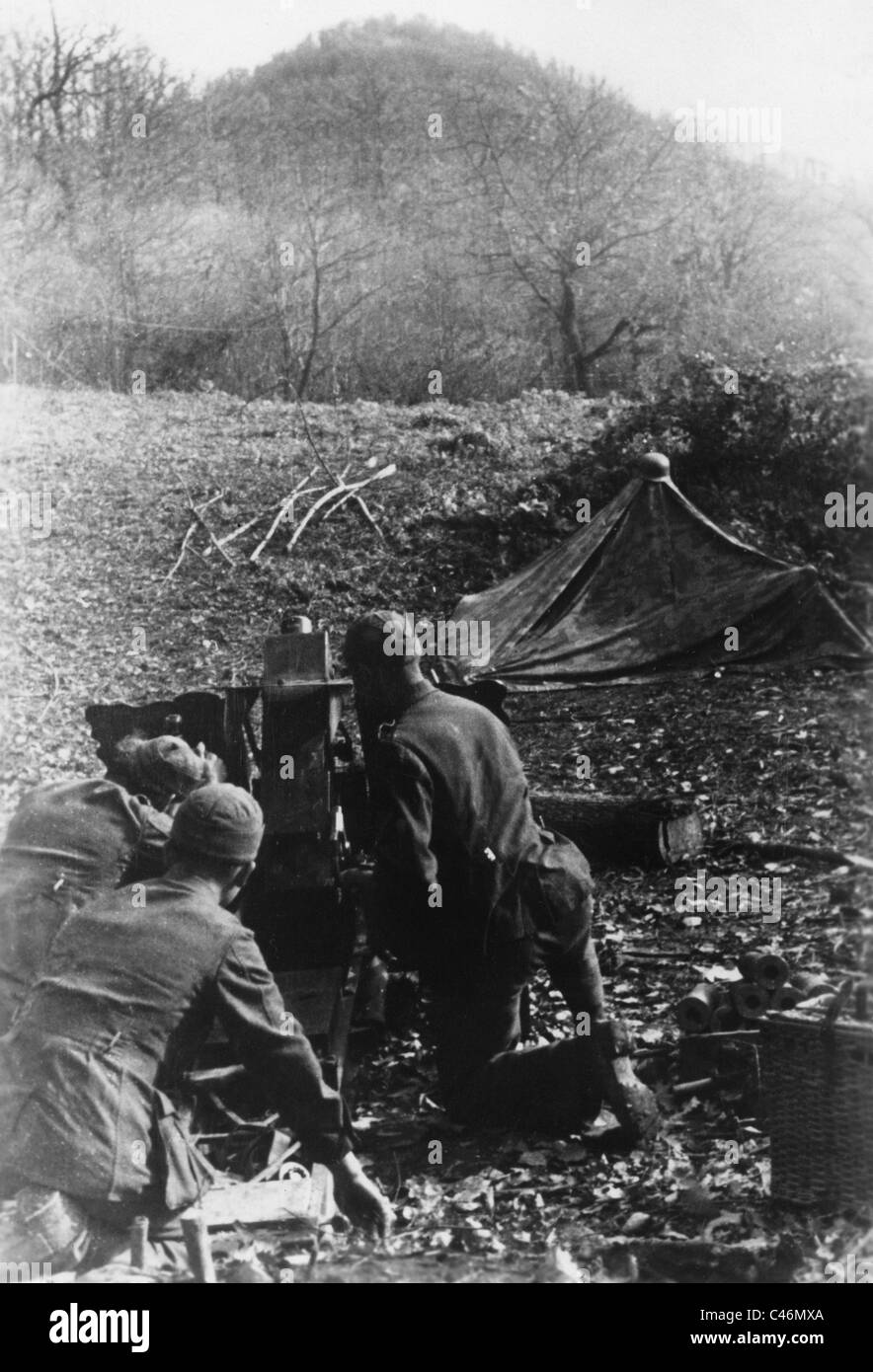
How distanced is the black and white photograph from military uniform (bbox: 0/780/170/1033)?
0.01 meters

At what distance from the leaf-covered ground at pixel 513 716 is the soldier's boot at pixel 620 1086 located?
0.09 metres

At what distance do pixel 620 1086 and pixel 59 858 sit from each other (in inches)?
73.4

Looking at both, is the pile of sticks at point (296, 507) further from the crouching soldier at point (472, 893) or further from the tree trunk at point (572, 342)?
the tree trunk at point (572, 342)

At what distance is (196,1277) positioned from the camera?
3113 mm

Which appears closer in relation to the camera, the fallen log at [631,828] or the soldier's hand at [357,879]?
the soldier's hand at [357,879]

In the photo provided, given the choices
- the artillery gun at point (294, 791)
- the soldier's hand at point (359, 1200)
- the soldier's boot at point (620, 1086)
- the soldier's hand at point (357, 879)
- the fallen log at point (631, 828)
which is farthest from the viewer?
the fallen log at point (631, 828)

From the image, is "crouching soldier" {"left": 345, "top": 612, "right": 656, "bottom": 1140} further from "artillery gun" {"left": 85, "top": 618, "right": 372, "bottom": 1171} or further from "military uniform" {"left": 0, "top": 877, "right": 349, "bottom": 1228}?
"military uniform" {"left": 0, "top": 877, "right": 349, "bottom": 1228}

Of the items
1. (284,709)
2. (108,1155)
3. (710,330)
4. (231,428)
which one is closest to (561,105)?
(710,330)

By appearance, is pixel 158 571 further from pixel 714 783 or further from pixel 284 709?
pixel 284 709

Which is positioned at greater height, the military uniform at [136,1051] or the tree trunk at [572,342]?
the tree trunk at [572,342]

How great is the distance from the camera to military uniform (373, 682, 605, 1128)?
4.20m

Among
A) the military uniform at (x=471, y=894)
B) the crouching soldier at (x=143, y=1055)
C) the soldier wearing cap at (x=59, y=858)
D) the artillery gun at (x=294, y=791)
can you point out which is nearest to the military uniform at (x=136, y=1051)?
the crouching soldier at (x=143, y=1055)

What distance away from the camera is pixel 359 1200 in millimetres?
3559

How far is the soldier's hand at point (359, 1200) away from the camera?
3.54 metres
